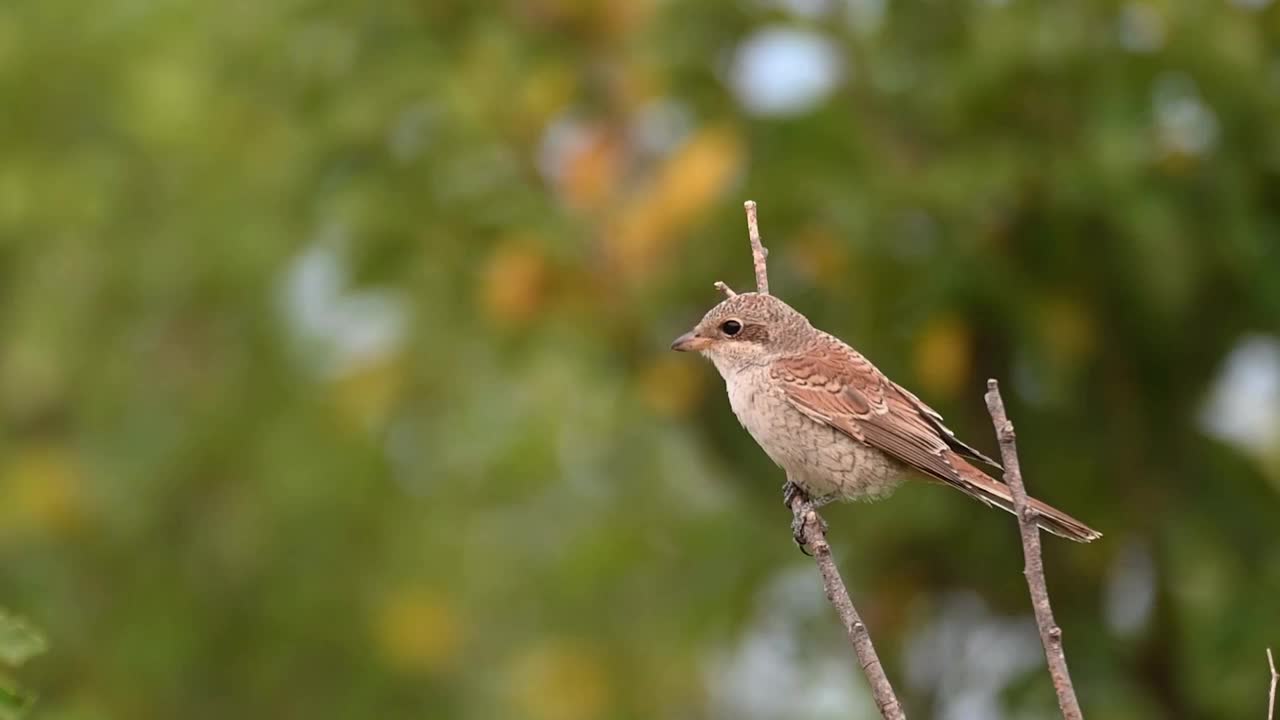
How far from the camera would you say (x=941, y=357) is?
6930 millimetres

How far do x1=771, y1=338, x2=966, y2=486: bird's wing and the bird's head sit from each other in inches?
2.2

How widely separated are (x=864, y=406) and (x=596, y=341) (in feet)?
9.72

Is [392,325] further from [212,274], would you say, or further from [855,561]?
[855,561]

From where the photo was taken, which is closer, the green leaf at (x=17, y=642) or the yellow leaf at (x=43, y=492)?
the green leaf at (x=17, y=642)

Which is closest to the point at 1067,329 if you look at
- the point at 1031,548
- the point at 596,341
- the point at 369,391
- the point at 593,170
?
the point at 596,341

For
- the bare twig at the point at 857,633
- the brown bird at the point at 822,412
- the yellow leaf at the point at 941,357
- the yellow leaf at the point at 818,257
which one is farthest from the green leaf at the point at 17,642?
the yellow leaf at the point at 818,257

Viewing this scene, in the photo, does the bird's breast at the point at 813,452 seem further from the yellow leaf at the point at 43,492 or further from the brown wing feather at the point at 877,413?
the yellow leaf at the point at 43,492

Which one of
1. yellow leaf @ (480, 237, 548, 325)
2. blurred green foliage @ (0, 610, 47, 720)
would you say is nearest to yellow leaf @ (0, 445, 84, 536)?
yellow leaf @ (480, 237, 548, 325)

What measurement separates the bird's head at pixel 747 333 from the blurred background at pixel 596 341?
6.43 ft

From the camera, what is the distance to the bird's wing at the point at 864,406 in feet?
15.2

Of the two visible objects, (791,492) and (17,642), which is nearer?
(17,642)

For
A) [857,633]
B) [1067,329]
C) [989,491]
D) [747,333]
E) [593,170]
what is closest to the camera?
[857,633]

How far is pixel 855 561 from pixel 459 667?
3.34 m

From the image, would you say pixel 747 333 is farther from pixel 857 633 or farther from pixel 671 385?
pixel 671 385
